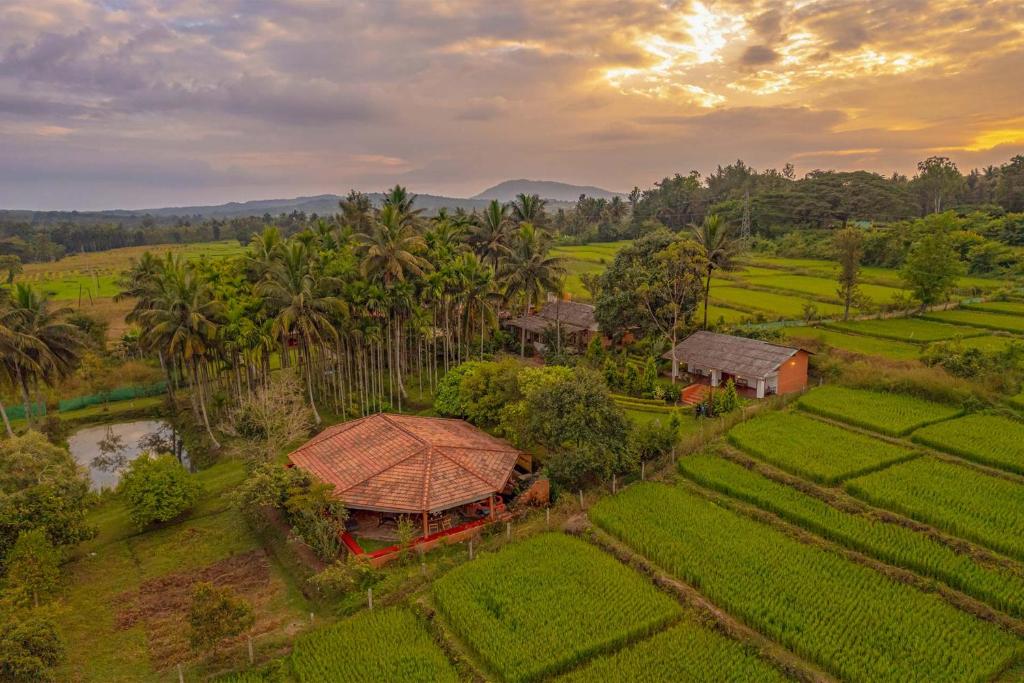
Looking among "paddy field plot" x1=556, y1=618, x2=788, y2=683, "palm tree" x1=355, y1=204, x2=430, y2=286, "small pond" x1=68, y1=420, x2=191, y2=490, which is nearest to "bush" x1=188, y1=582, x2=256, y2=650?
"paddy field plot" x1=556, y1=618, x2=788, y2=683

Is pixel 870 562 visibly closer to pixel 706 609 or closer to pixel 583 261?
pixel 706 609

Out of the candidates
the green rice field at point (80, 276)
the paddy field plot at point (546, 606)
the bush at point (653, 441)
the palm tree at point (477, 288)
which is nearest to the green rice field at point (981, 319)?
the bush at point (653, 441)

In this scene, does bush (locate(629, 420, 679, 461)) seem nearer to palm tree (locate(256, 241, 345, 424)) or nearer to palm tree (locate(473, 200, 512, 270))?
palm tree (locate(256, 241, 345, 424))

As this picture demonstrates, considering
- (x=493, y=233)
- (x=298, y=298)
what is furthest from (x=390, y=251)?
(x=493, y=233)

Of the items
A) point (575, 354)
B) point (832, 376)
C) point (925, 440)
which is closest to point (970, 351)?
point (832, 376)

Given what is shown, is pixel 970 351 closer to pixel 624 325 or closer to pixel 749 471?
pixel 749 471

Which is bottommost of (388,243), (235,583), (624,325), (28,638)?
(235,583)
